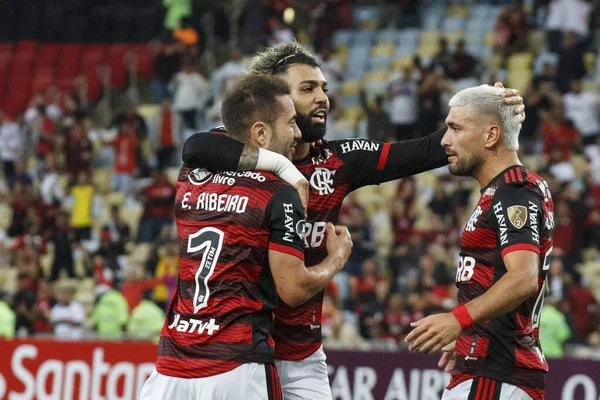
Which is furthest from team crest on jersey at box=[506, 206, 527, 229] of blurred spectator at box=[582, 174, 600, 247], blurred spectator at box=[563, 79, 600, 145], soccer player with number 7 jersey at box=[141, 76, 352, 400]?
blurred spectator at box=[563, 79, 600, 145]

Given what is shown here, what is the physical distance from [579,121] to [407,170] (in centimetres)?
991

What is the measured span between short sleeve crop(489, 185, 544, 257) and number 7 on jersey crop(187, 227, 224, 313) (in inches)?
49.7

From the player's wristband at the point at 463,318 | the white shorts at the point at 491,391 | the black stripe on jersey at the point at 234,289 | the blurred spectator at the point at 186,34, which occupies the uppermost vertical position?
the blurred spectator at the point at 186,34

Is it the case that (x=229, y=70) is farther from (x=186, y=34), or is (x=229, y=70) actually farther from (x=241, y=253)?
(x=241, y=253)

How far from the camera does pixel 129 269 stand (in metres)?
15.1

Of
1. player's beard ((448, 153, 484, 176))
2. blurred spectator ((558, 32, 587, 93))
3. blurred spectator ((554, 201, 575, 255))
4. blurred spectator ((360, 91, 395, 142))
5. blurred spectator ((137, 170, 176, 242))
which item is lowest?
player's beard ((448, 153, 484, 176))

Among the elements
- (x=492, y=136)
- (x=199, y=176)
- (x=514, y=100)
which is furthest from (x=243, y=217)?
(x=514, y=100)

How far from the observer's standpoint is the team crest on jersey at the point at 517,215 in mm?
5004

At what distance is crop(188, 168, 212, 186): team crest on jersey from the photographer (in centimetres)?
520

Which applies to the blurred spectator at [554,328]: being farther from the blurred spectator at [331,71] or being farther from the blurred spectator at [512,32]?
the blurred spectator at [331,71]

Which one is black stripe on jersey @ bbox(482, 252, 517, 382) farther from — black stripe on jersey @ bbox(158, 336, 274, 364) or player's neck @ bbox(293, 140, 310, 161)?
player's neck @ bbox(293, 140, 310, 161)

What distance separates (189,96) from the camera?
18.9 m

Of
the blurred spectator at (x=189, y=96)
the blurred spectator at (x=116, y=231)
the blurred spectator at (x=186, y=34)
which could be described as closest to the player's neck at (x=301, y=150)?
the blurred spectator at (x=116, y=231)

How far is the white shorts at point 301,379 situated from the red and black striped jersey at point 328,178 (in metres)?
0.04
